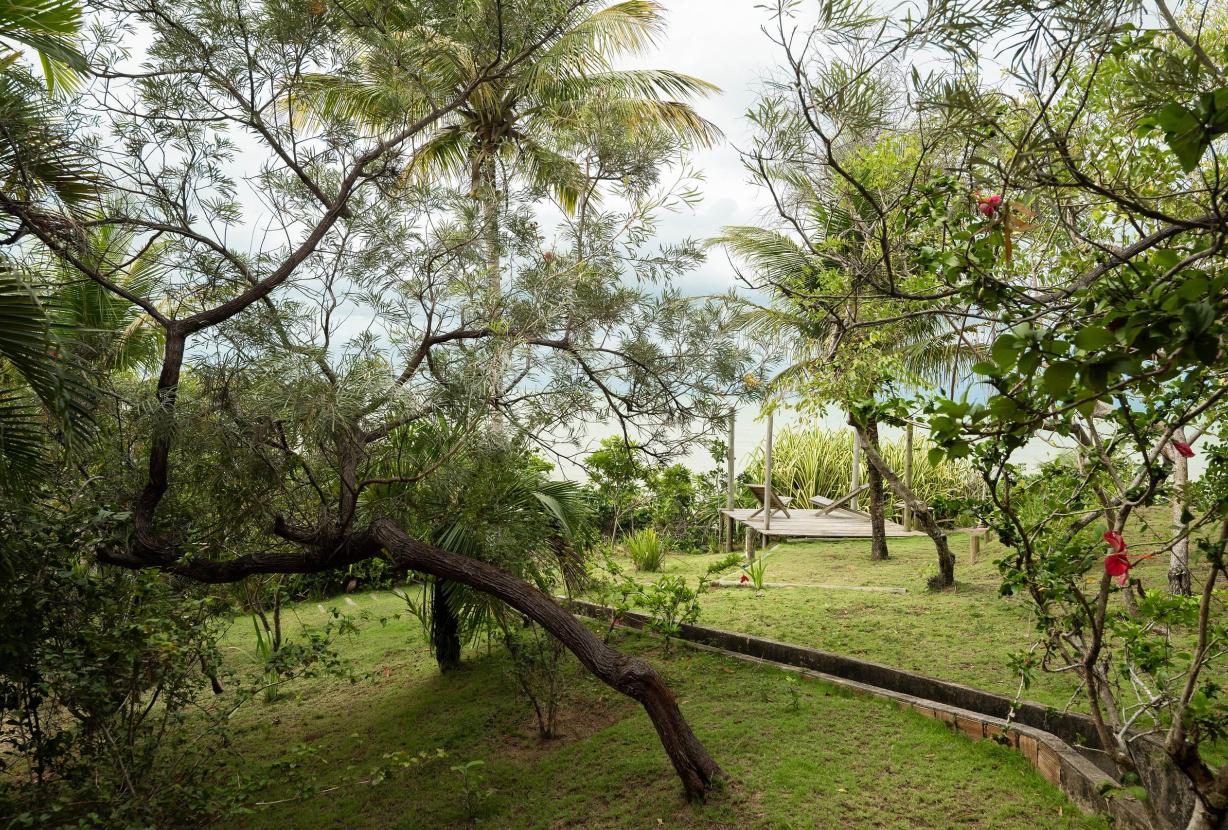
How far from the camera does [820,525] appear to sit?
1031 cm

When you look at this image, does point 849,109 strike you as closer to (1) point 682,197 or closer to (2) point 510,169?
(1) point 682,197

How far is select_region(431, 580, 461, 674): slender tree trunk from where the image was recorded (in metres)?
5.93

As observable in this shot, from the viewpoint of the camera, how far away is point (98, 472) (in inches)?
189

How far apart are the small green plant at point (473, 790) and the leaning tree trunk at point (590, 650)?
74 cm

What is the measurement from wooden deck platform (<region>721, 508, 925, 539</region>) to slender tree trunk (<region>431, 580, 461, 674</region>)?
4.50 metres

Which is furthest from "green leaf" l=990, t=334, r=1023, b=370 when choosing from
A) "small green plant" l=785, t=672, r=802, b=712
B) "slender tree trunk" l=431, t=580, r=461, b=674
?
"slender tree trunk" l=431, t=580, r=461, b=674

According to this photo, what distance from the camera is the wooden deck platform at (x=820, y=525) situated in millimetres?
9798

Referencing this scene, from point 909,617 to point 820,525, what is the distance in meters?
3.83

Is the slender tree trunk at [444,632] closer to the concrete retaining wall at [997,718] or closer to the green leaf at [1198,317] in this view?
the concrete retaining wall at [997,718]

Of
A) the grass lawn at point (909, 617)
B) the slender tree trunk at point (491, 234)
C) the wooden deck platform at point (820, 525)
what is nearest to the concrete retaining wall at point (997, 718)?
the grass lawn at point (909, 617)

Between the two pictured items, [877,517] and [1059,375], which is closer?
[1059,375]

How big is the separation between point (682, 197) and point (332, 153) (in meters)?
2.04

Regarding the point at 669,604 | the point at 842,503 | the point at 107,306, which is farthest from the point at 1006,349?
the point at 842,503

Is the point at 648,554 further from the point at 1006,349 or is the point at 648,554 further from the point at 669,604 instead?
the point at 1006,349
